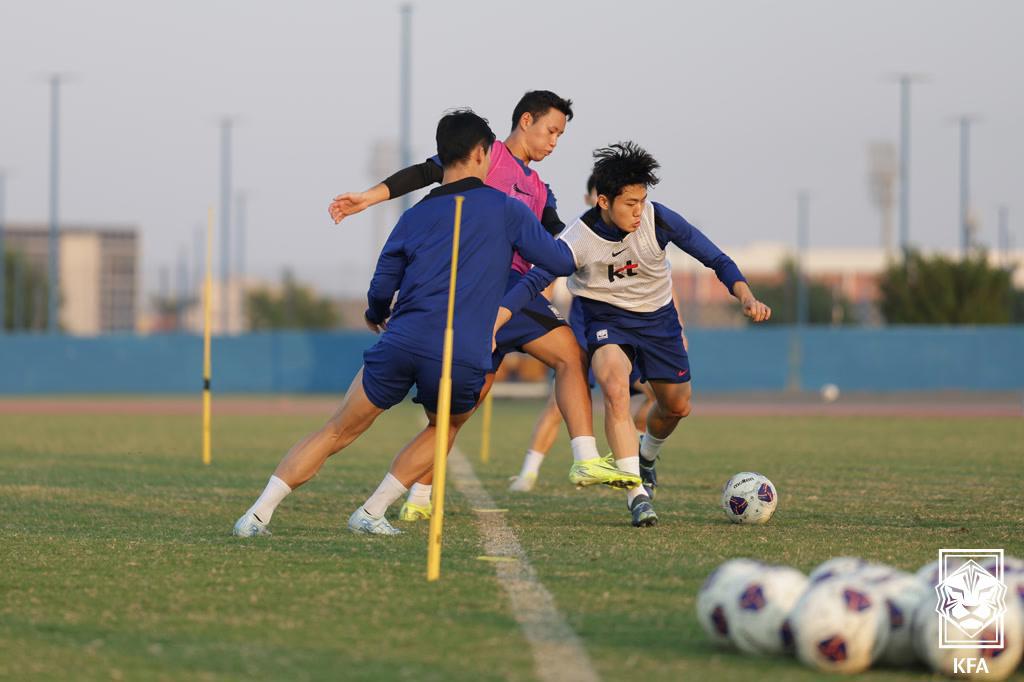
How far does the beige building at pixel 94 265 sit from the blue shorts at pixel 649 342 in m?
51.2

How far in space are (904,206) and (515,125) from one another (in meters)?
36.1

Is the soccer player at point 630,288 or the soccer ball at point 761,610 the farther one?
the soccer player at point 630,288

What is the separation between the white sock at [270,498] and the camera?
6.72 metres

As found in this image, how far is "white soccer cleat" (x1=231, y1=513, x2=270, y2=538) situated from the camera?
22.2 ft

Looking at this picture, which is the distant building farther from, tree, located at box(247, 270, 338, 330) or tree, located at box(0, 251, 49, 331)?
tree, located at box(0, 251, 49, 331)

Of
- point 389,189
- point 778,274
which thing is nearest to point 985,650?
point 389,189

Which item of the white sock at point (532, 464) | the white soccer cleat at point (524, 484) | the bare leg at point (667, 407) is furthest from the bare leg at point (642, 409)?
the bare leg at point (667, 407)

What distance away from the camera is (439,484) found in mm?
5594

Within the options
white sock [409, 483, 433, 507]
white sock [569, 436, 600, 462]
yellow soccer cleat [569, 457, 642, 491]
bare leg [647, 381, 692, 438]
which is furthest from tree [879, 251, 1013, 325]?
yellow soccer cleat [569, 457, 642, 491]

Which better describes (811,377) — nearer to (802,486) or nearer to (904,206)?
(904,206)

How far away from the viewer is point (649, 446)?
9047mm

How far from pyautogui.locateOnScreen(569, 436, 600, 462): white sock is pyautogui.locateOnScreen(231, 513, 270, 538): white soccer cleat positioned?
1.65 m

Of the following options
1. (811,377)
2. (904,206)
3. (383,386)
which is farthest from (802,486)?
(904,206)

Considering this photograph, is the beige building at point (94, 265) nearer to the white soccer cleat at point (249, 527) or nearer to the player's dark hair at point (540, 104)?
the player's dark hair at point (540, 104)
